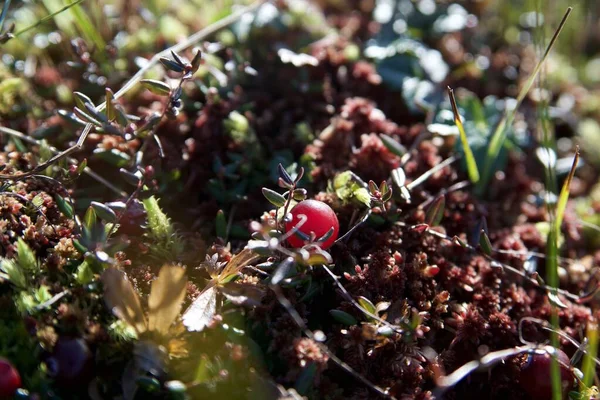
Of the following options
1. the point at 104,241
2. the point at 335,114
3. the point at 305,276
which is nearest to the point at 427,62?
the point at 335,114

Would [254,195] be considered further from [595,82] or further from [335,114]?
[595,82]

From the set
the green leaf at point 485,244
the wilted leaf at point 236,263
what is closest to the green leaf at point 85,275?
the wilted leaf at point 236,263

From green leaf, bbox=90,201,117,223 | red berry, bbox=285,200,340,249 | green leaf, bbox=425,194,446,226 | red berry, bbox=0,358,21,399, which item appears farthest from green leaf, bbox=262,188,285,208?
red berry, bbox=0,358,21,399

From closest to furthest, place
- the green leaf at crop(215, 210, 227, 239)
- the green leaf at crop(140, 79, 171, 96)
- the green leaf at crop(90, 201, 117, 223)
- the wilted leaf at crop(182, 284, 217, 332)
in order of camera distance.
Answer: the wilted leaf at crop(182, 284, 217, 332), the green leaf at crop(90, 201, 117, 223), the green leaf at crop(140, 79, 171, 96), the green leaf at crop(215, 210, 227, 239)

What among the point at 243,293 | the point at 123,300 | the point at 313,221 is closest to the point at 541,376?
the point at 313,221

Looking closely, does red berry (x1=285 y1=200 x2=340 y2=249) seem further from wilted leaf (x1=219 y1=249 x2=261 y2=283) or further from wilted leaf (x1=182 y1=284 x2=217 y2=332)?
wilted leaf (x1=182 y1=284 x2=217 y2=332)

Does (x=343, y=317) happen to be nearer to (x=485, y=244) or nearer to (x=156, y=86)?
(x=485, y=244)
